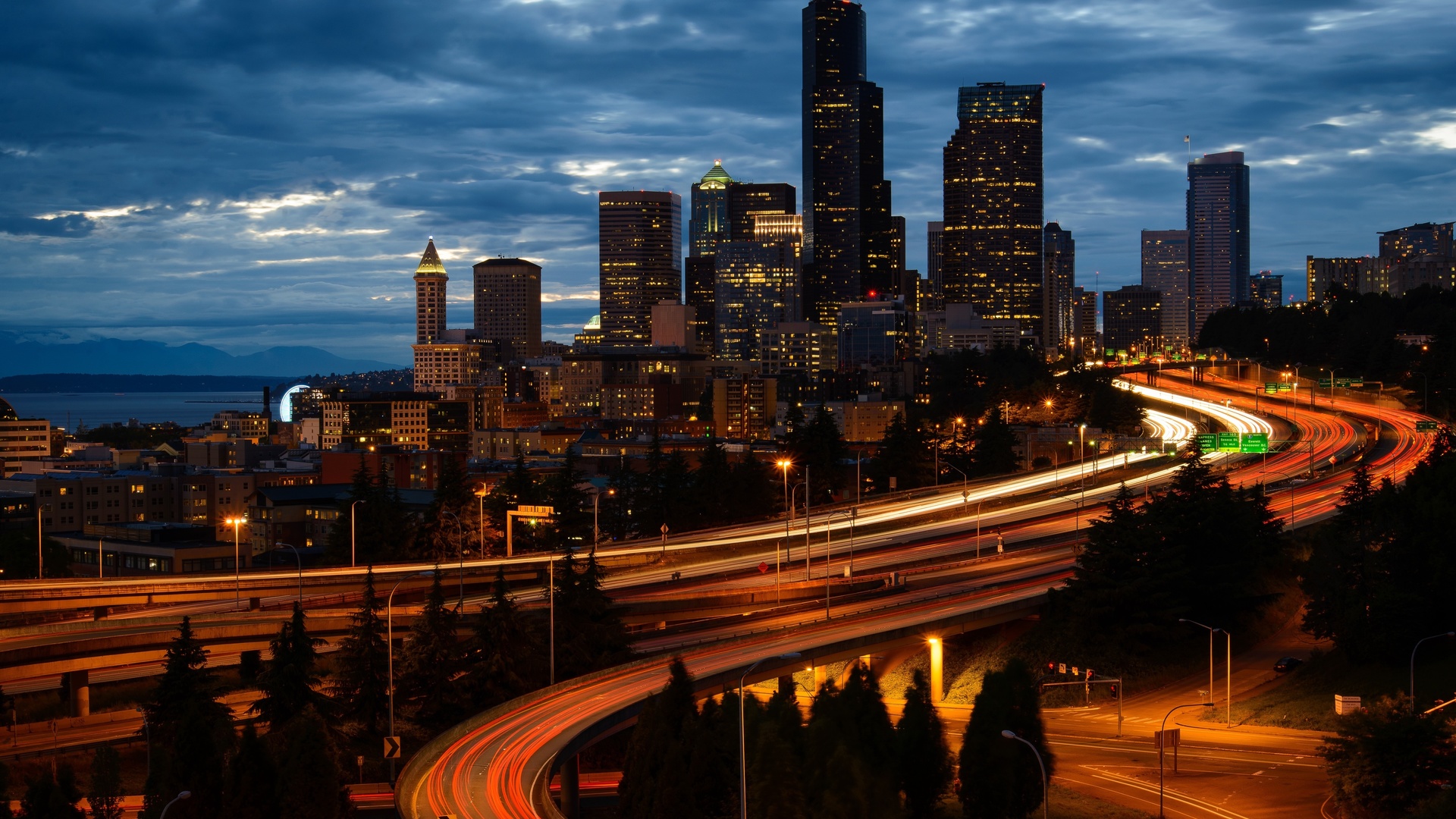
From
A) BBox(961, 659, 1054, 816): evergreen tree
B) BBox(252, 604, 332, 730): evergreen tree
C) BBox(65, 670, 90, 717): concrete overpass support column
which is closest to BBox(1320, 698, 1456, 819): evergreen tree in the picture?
BBox(961, 659, 1054, 816): evergreen tree

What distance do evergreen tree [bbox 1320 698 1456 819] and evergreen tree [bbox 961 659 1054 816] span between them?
8505 mm

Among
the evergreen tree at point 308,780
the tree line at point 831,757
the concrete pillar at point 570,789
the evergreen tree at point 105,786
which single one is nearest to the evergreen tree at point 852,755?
the tree line at point 831,757

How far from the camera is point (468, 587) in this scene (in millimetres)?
68250

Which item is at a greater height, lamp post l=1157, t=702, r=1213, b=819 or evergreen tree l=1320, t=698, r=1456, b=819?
evergreen tree l=1320, t=698, r=1456, b=819

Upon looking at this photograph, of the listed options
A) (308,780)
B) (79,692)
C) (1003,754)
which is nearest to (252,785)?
(308,780)

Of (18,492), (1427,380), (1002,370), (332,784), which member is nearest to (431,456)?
(18,492)

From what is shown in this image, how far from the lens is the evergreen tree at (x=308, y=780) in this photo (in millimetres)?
38969

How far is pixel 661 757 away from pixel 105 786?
14.2 metres

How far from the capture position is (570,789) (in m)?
43.9

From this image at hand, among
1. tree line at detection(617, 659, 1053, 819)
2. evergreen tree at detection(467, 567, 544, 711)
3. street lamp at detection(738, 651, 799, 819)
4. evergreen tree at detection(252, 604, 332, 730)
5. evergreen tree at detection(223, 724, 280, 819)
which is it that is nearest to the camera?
street lamp at detection(738, 651, 799, 819)

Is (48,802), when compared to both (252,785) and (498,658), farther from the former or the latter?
(498,658)

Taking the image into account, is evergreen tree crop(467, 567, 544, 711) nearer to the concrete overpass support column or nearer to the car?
the concrete overpass support column

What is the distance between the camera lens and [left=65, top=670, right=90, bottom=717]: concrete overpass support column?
54.1 meters

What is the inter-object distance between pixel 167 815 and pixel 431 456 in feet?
450
